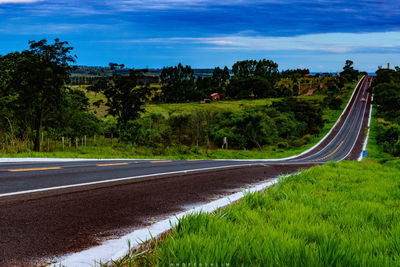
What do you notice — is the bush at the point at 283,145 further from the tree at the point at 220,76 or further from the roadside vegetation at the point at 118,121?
the tree at the point at 220,76

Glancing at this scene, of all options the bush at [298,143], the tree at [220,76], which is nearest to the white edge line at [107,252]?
the bush at [298,143]

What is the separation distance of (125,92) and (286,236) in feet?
111

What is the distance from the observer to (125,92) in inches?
1404

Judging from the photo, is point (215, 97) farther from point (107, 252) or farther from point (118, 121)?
point (107, 252)

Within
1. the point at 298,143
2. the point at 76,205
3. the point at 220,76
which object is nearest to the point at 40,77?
the point at 76,205

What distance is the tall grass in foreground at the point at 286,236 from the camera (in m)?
2.67

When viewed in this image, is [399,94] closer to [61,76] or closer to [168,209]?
[61,76]

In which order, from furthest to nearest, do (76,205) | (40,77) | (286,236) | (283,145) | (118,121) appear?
(283,145) → (118,121) → (40,77) → (76,205) → (286,236)

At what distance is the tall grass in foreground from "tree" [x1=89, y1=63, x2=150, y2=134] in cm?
3130

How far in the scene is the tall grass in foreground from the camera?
267 centimetres

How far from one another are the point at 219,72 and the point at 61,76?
132853mm

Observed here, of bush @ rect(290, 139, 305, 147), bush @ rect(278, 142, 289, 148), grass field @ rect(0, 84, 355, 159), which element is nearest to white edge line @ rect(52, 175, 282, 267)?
grass field @ rect(0, 84, 355, 159)

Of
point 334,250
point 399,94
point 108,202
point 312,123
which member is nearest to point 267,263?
point 334,250

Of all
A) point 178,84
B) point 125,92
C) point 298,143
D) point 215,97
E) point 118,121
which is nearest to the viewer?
point 125,92
